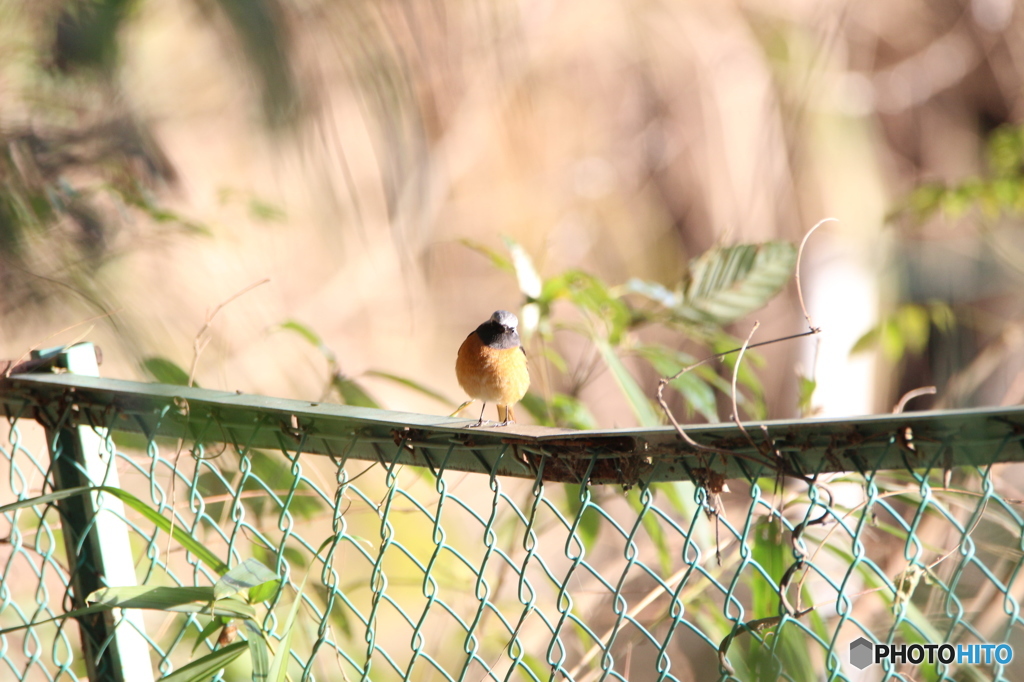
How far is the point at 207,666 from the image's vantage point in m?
1.15

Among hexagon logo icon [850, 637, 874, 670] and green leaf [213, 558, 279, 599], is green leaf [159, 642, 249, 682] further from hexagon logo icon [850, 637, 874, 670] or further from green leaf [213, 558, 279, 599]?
hexagon logo icon [850, 637, 874, 670]

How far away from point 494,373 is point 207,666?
2.42ft

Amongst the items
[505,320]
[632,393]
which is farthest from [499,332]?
[632,393]

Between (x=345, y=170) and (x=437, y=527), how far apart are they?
532 millimetres

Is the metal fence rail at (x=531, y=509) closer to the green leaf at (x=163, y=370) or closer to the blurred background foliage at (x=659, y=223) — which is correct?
the green leaf at (x=163, y=370)

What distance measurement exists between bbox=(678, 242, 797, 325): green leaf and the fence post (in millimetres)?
1384

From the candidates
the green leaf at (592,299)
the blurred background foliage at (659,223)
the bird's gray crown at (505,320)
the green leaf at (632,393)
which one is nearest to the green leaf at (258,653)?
the blurred background foliage at (659,223)

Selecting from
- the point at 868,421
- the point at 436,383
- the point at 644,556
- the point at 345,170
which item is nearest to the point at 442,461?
the point at 345,170

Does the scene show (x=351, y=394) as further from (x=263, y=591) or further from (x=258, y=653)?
(x=258, y=653)

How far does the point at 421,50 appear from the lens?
917 millimetres

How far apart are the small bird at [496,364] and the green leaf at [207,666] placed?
26.5 inches

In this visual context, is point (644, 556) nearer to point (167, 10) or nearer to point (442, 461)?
point (442, 461)

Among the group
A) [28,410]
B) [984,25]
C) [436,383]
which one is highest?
[984,25]

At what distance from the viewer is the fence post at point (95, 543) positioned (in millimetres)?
1408
